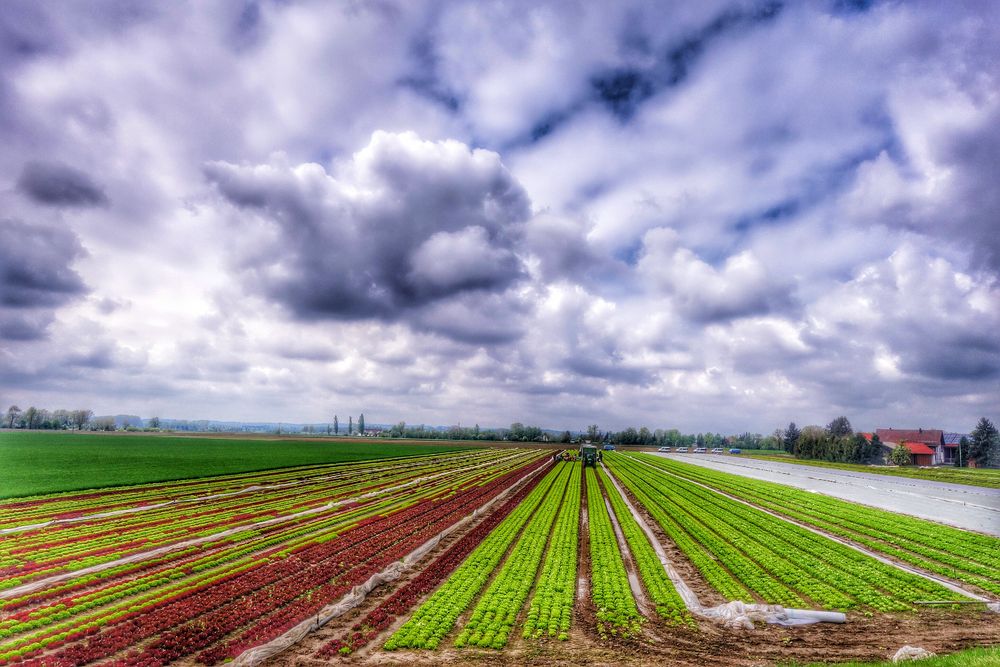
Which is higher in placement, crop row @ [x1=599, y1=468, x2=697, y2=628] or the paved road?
crop row @ [x1=599, y1=468, x2=697, y2=628]

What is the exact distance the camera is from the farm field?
50.3 feet

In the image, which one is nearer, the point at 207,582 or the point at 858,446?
the point at 207,582

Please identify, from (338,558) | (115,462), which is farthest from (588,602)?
(115,462)

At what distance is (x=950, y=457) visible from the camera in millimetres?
126500

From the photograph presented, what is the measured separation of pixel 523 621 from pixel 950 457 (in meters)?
158

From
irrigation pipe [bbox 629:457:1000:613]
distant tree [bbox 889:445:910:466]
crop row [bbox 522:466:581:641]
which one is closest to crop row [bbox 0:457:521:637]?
crop row [bbox 522:466:581:641]

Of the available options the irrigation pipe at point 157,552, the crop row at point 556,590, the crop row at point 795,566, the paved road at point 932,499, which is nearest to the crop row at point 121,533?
the irrigation pipe at point 157,552

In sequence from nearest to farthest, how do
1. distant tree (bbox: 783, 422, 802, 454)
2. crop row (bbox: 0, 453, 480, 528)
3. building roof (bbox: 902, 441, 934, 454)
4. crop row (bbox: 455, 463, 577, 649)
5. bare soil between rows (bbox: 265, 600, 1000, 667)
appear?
1. bare soil between rows (bbox: 265, 600, 1000, 667)
2. crop row (bbox: 455, 463, 577, 649)
3. crop row (bbox: 0, 453, 480, 528)
4. building roof (bbox: 902, 441, 934, 454)
5. distant tree (bbox: 783, 422, 802, 454)

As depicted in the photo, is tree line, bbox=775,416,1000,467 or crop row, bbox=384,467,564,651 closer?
crop row, bbox=384,467,564,651

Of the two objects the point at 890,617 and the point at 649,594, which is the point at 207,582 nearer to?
the point at 649,594

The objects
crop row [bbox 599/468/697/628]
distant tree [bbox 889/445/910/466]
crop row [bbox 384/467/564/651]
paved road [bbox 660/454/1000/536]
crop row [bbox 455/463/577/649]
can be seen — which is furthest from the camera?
distant tree [bbox 889/445/910/466]

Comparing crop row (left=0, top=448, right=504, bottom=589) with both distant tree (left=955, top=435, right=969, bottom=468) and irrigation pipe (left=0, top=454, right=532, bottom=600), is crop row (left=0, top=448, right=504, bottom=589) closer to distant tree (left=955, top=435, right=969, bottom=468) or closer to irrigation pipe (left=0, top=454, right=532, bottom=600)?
irrigation pipe (left=0, top=454, right=532, bottom=600)

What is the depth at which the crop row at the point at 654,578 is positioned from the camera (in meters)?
17.8

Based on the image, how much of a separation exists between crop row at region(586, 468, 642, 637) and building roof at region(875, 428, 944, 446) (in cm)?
13150
